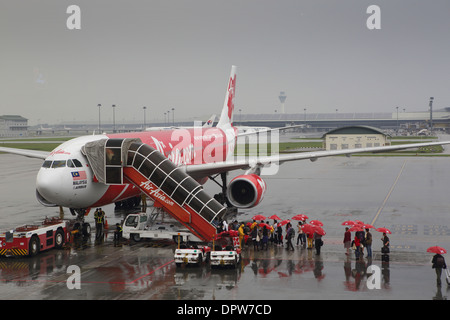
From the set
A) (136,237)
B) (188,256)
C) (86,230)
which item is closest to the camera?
(188,256)

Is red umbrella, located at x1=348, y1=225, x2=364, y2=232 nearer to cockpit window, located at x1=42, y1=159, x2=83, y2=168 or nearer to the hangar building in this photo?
cockpit window, located at x1=42, y1=159, x2=83, y2=168

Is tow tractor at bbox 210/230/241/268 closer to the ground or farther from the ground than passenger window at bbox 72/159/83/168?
closer to the ground

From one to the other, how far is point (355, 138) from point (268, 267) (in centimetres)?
8197

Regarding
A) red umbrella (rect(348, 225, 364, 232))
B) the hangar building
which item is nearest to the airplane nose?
red umbrella (rect(348, 225, 364, 232))

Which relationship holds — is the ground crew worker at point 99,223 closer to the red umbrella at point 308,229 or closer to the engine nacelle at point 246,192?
the engine nacelle at point 246,192

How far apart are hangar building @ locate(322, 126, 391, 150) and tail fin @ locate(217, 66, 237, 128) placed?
51.6m

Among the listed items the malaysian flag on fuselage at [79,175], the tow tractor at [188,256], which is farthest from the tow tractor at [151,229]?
the malaysian flag on fuselage at [79,175]

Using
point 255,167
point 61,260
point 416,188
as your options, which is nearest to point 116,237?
point 61,260

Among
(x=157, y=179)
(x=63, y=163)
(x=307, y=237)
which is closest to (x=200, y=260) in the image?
(x=157, y=179)

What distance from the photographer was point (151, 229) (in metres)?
28.1

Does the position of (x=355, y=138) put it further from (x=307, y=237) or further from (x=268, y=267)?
(x=268, y=267)

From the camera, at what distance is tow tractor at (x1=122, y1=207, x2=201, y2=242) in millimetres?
26870
